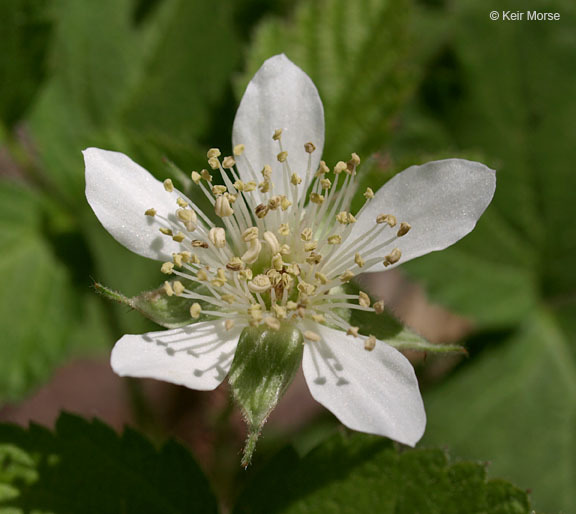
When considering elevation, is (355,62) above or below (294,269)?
above

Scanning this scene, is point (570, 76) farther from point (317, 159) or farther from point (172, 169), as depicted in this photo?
point (172, 169)

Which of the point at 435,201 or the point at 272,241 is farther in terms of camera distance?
the point at 272,241

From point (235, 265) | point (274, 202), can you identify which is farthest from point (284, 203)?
point (235, 265)

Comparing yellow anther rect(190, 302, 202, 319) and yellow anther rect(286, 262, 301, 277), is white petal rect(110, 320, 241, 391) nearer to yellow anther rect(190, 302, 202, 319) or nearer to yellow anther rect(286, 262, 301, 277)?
yellow anther rect(190, 302, 202, 319)

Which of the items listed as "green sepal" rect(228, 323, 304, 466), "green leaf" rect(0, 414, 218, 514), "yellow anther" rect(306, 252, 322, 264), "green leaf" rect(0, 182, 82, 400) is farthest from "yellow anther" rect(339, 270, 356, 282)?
"green leaf" rect(0, 182, 82, 400)

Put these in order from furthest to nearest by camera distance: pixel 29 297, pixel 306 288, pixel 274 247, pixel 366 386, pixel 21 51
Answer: pixel 29 297 < pixel 21 51 < pixel 274 247 < pixel 306 288 < pixel 366 386

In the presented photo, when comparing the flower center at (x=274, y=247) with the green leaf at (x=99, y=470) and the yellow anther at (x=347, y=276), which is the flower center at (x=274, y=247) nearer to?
the yellow anther at (x=347, y=276)

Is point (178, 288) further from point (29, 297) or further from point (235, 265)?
point (29, 297)
